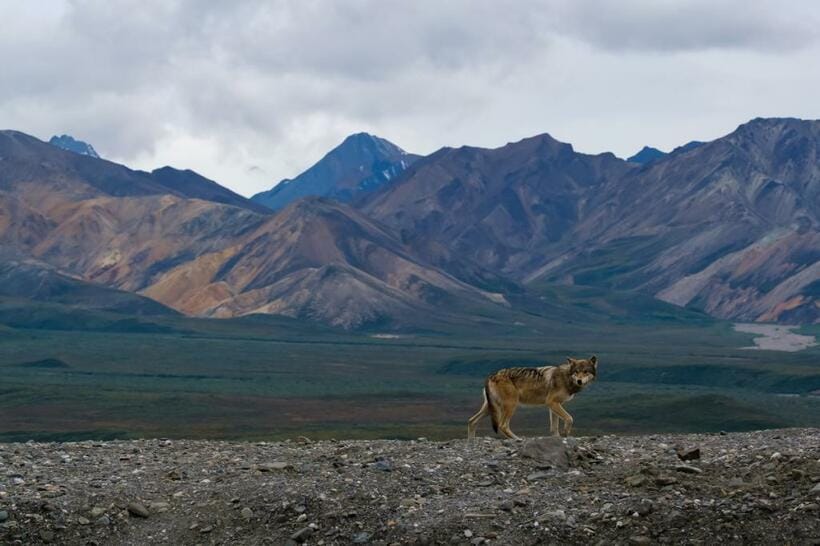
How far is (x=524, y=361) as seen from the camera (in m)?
163

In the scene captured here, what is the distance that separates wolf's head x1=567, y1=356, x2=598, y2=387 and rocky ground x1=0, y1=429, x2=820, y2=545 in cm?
184

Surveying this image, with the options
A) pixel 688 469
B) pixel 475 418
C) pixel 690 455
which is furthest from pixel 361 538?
pixel 475 418

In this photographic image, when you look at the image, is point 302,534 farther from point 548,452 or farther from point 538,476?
point 548,452

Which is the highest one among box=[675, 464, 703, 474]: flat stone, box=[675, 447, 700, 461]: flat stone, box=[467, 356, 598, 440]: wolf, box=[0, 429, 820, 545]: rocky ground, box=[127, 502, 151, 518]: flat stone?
box=[467, 356, 598, 440]: wolf

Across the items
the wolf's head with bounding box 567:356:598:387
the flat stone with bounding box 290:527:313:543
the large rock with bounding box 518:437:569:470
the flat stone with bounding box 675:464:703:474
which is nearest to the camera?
the flat stone with bounding box 290:527:313:543

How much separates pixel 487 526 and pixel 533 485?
5.36 feet

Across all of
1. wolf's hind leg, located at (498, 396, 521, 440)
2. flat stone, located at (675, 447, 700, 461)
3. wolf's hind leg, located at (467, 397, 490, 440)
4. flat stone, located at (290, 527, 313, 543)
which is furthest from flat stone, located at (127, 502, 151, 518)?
flat stone, located at (675, 447, 700, 461)

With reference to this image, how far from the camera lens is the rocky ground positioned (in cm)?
1631

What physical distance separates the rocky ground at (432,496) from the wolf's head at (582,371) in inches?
72.6

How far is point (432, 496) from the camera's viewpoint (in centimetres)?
1773

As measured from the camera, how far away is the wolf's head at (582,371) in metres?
22.1

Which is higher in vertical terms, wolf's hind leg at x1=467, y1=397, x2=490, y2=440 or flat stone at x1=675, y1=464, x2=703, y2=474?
wolf's hind leg at x1=467, y1=397, x2=490, y2=440

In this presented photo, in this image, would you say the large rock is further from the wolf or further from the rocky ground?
the wolf

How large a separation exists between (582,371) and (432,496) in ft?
17.0
